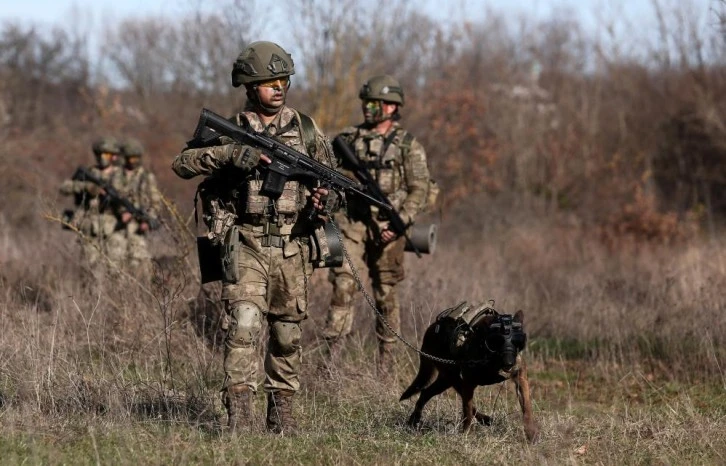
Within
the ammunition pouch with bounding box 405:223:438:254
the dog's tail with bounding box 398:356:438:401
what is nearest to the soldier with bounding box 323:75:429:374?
the ammunition pouch with bounding box 405:223:438:254

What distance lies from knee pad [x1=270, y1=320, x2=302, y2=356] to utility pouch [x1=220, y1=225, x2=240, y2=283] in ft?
1.36

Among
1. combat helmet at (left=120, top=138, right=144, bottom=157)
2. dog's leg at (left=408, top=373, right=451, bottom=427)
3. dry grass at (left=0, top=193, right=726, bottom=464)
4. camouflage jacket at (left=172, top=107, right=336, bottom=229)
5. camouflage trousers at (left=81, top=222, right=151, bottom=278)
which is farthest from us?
combat helmet at (left=120, top=138, right=144, bottom=157)

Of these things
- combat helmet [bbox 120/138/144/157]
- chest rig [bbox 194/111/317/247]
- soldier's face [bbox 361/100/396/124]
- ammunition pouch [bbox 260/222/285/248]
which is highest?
combat helmet [bbox 120/138/144/157]

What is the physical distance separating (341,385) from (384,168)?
1.95 metres

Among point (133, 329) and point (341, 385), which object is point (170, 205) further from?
point (341, 385)

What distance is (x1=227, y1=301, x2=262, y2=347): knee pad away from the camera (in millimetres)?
5328

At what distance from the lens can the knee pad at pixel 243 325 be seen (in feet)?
17.5

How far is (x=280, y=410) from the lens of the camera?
5660 millimetres

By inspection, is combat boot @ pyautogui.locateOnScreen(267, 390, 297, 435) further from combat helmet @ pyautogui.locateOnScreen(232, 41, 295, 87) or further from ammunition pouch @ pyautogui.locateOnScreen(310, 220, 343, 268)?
combat helmet @ pyautogui.locateOnScreen(232, 41, 295, 87)

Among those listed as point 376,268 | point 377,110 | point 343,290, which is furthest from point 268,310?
point 377,110

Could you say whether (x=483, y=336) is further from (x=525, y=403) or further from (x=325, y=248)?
(x=325, y=248)

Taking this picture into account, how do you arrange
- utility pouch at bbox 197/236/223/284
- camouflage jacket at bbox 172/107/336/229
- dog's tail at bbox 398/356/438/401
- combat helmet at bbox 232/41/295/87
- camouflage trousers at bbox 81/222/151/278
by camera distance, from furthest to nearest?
1. camouflage trousers at bbox 81/222/151/278
2. dog's tail at bbox 398/356/438/401
3. utility pouch at bbox 197/236/223/284
4. combat helmet at bbox 232/41/295/87
5. camouflage jacket at bbox 172/107/336/229

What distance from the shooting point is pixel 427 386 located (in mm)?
6055

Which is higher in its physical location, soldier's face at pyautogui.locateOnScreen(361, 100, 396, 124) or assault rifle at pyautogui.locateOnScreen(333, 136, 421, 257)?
soldier's face at pyautogui.locateOnScreen(361, 100, 396, 124)
